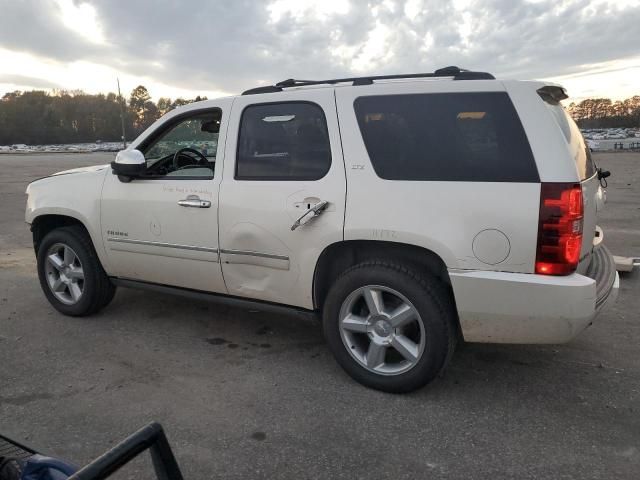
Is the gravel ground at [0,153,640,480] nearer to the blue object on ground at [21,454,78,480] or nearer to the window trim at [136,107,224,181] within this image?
the blue object on ground at [21,454,78,480]

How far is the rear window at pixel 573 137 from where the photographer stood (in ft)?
9.50

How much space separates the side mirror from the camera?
150 inches

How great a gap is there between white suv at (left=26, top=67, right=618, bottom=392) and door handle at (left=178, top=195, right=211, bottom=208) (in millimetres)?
15

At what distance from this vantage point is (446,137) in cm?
299

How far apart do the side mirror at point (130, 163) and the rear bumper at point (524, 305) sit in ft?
7.83

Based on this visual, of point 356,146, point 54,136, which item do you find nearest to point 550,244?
point 356,146

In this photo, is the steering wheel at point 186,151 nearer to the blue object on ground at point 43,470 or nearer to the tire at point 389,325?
the tire at point 389,325

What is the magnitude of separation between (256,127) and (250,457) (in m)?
2.13

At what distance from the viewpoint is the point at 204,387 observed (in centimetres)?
333

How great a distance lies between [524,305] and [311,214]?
1.33m

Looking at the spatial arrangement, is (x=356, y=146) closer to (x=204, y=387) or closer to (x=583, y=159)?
(x=583, y=159)

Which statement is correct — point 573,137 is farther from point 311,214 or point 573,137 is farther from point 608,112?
point 608,112

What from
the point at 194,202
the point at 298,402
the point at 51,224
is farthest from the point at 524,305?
the point at 51,224

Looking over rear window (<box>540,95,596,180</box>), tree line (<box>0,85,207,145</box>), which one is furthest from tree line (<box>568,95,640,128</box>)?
rear window (<box>540,95,596,180</box>)
